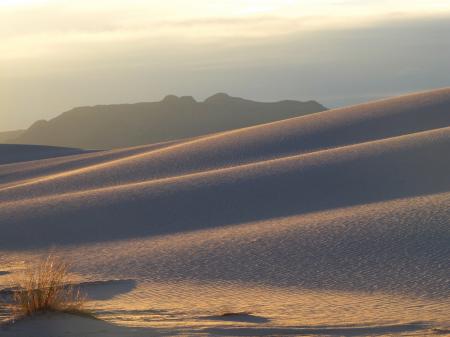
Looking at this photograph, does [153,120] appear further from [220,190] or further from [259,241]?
[259,241]

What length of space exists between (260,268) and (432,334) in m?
5.93

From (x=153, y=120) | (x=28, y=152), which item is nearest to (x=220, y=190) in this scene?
(x=28, y=152)

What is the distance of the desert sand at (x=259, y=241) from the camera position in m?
11.6

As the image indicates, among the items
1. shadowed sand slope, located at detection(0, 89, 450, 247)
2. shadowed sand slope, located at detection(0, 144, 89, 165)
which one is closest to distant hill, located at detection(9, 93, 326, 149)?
shadowed sand slope, located at detection(0, 144, 89, 165)

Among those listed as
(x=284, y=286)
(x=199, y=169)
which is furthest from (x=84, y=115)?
(x=284, y=286)

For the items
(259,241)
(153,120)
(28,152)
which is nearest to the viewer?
(259,241)

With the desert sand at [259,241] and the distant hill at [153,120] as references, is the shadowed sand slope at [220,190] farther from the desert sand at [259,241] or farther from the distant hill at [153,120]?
the distant hill at [153,120]

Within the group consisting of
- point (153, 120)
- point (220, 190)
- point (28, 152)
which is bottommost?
point (220, 190)

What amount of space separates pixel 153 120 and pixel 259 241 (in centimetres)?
12089

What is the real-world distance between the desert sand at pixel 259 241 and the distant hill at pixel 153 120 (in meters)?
97.1

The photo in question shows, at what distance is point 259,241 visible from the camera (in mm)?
17844

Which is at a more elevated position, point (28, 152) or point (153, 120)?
point (153, 120)

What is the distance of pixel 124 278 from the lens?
15852 mm

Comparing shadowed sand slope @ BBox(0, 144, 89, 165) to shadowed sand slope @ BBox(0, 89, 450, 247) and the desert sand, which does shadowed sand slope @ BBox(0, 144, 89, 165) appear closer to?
shadowed sand slope @ BBox(0, 89, 450, 247)
